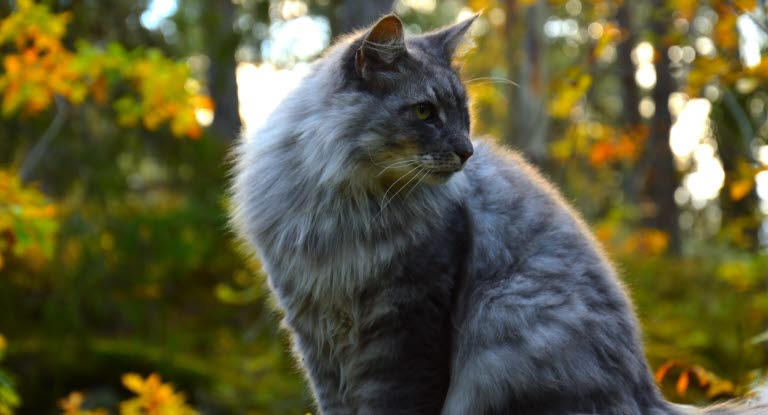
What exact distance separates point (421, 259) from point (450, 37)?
0.90m

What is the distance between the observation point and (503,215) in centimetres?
293

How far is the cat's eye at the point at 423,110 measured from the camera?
2.89 metres

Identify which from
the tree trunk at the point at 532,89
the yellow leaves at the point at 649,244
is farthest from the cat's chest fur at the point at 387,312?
the yellow leaves at the point at 649,244

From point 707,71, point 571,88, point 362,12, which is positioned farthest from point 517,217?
point 362,12

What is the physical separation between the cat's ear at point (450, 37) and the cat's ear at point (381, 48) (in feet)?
0.85

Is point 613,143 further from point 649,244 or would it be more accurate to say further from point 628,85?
point 628,85

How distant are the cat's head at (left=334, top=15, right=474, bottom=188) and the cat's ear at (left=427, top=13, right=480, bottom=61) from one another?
6.7 inches

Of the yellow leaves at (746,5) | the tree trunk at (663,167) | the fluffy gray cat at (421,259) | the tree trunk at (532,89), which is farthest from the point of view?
the tree trunk at (663,167)

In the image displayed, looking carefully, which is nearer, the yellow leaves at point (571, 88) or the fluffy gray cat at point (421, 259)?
the fluffy gray cat at point (421, 259)

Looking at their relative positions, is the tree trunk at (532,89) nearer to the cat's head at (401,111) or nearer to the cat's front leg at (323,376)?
the cat's head at (401,111)

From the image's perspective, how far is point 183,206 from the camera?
680 centimetres

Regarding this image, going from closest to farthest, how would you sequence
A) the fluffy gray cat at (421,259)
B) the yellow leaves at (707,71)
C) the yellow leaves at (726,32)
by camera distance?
the fluffy gray cat at (421,259), the yellow leaves at (707,71), the yellow leaves at (726,32)

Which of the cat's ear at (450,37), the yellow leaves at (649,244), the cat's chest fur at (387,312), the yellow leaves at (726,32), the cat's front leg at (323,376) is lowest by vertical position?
the yellow leaves at (649,244)

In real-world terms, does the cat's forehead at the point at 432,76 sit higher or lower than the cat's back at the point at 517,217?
higher
